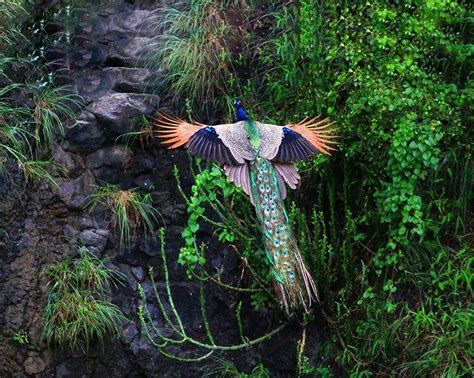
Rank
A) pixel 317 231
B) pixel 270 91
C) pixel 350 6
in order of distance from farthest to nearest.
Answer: pixel 270 91 < pixel 350 6 < pixel 317 231

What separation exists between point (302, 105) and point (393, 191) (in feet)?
2.94

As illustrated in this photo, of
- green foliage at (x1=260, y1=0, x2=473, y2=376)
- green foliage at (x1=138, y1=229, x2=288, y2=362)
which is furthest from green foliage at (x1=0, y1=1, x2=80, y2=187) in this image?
green foliage at (x1=260, y1=0, x2=473, y2=376)

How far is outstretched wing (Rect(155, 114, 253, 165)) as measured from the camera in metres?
4.77

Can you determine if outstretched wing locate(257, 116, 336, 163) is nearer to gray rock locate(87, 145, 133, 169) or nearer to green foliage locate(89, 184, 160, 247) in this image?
green foliage locate(89, 184, 160, 247)

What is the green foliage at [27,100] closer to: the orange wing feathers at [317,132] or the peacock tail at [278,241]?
the peacock tail at [278,241]

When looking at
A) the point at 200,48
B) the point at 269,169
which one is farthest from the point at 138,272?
the point at 200,48

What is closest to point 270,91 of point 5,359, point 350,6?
point 350,6

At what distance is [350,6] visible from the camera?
5602 mm

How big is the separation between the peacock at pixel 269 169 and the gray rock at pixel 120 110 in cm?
102

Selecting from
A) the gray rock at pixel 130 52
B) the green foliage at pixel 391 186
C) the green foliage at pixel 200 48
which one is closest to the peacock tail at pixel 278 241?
the green foliage at pixel 391 186

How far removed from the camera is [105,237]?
5594 millimetres

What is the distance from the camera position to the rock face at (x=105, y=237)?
531 cm

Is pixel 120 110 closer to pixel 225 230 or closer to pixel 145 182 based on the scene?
pixel 145 182

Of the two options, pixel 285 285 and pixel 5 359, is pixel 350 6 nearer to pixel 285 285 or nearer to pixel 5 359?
pixel 285 285
